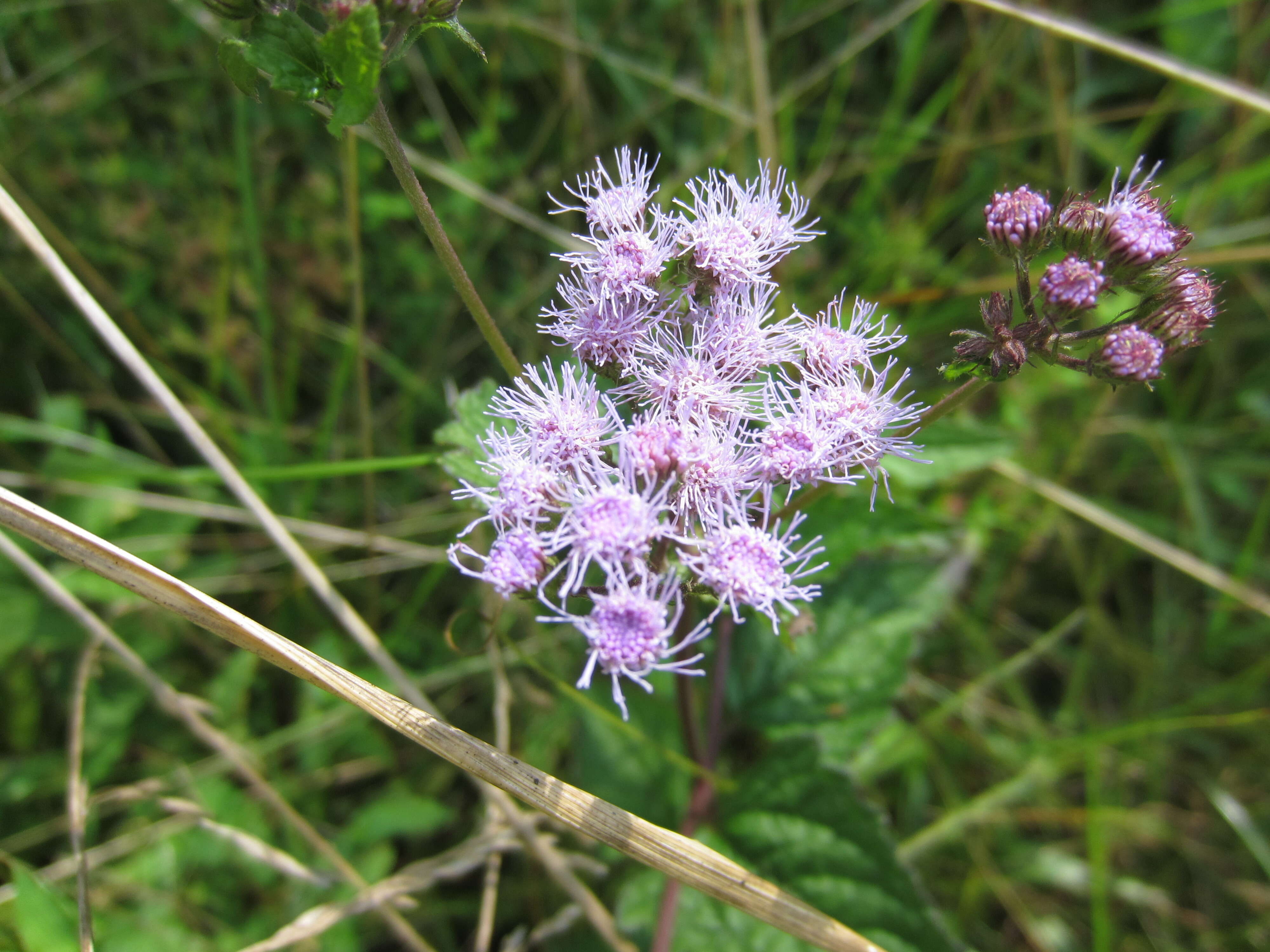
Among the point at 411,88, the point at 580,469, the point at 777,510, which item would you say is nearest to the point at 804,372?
the point at 777,510

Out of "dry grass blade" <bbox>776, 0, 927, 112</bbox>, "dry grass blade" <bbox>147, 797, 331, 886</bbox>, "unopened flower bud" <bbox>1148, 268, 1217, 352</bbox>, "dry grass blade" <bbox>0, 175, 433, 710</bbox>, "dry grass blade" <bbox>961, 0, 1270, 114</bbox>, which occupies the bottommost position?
"dry grass blade" <bbox>147, 797, 331, 886</bbox>

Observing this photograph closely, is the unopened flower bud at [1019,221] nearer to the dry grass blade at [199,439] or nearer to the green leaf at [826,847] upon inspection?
the green leaf at [826,847]

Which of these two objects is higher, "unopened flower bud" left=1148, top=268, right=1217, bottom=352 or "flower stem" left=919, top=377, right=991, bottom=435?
"unopened flower bud" left=1148, top=268, right=1217, bottom=352

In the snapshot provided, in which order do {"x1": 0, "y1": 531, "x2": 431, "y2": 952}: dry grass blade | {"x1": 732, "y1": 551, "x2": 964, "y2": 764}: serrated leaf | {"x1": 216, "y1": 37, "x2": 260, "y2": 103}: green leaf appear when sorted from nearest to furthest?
{"x1": 216, "y1": 37, "x2": 260, "y2": 103}: green leaf < {"x1": 0, "y1": 531, "x2": 431, "y2": 952}: dry grass blade < {"x1": 732, "y1": 551, "x2": 964, "y2": 764}: serrated leaf

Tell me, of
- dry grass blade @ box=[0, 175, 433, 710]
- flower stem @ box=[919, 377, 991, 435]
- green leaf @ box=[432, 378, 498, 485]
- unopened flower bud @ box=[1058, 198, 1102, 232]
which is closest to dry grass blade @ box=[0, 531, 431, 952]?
dry grass blade @ box=[0, 175, 433, 710]

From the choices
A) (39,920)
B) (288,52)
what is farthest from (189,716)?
(288,52)

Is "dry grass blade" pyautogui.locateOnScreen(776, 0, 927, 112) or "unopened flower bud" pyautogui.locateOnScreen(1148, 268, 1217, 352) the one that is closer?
"unopened flower bud" pyautogui.locateOnScreen(1148, 268, 1217, 352)

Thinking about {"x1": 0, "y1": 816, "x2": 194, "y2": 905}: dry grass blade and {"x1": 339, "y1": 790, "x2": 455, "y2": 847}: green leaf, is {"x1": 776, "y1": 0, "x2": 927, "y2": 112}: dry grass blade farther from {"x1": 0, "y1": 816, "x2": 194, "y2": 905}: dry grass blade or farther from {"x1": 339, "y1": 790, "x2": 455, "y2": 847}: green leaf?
{"x1": 0, "y1": 816, "x2": 194, "y2": 905}: dry grass blade

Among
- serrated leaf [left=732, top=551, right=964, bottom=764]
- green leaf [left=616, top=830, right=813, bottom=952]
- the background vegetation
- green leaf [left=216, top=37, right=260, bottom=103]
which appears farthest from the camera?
the background vegetation
